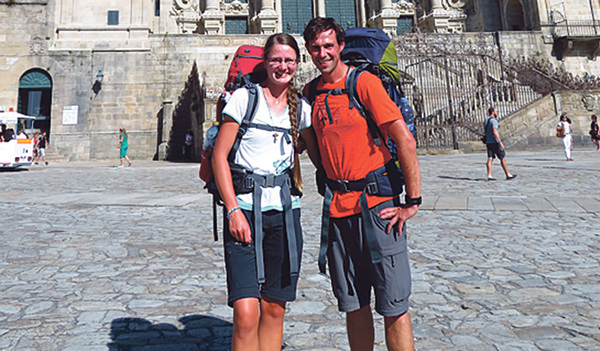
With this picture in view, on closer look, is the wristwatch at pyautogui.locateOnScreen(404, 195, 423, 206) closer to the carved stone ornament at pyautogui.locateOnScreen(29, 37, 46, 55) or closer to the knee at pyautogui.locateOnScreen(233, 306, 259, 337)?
the knee at pyautogui.locateOnScreen(233, 306, 259, 337)

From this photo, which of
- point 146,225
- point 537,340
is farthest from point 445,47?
point 537,340

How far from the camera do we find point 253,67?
6.98 ft

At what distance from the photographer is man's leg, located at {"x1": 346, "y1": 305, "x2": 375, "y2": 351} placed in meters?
1.96

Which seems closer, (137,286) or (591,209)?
(137,286)

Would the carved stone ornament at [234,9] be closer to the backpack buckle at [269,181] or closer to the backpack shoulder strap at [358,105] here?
the backpack shoulder strap at [358,105]

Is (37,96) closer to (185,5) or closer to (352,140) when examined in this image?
(185,5)

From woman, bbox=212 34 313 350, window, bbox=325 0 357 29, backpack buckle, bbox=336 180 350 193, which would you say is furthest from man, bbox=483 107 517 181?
window, bbox=325 0 357 29

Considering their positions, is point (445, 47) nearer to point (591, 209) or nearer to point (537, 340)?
point (591, 209)

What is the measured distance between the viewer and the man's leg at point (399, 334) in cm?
183

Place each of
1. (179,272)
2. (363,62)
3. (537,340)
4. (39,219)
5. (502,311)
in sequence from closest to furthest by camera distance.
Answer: (363,62) < (537,340) < (502,311) < (179,272) < (39,219)

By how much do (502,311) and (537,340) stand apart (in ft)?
1.42

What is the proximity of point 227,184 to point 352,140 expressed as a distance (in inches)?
26.2

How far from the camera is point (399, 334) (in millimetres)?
1843

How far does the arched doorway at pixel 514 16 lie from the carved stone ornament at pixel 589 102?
41.3 feet
